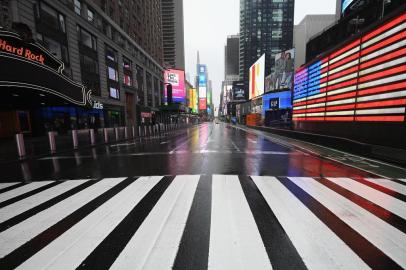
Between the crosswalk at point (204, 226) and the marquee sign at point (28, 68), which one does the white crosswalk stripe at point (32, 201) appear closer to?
the crosswalk at point (204, 226)

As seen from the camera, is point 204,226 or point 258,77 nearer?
point 204,226

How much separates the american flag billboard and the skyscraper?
121800 millimetres

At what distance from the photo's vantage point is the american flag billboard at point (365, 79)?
8.98m

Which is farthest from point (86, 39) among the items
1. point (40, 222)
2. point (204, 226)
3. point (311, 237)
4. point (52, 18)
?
point (311, 237)

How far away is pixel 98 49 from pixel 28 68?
76.0ft

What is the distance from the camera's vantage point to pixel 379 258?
2500 mm

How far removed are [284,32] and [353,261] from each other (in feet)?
492

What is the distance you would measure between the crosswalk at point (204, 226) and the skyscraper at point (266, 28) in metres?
136

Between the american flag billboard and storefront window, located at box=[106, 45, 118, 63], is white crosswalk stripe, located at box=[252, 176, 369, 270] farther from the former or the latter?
storefront window, located at box=[106, 45, 118, 63]

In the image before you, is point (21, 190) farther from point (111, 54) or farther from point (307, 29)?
point (307, 29)

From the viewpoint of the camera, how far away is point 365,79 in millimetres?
11070

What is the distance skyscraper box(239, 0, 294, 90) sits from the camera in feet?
409

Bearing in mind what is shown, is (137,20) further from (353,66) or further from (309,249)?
(309,249)

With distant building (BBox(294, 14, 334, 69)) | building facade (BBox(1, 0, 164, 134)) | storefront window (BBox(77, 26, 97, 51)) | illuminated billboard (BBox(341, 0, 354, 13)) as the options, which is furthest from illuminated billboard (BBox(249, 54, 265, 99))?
distant building (BBox(294, 14, 334, 69))
